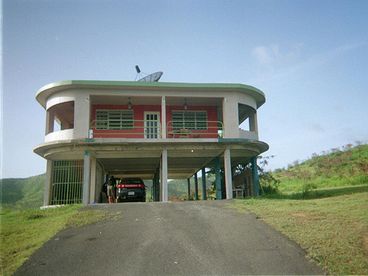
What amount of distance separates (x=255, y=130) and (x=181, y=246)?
13080 mm

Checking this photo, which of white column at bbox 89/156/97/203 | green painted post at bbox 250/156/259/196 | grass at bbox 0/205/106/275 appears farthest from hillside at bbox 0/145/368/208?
grass at bbox 0/205/106/275

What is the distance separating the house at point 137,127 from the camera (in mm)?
18031

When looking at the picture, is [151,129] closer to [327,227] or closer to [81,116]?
[81,116]

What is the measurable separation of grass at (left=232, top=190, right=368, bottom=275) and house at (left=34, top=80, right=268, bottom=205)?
5.89 metres

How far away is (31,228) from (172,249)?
217 inches

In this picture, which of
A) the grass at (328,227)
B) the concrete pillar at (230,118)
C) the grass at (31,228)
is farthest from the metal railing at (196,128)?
the grass at (31,228)

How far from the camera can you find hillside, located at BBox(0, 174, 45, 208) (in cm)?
4510

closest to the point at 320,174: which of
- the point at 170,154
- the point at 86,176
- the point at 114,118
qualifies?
the point at 170,154

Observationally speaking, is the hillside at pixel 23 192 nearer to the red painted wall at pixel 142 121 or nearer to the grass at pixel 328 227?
the red painted wall at pixel 142 121

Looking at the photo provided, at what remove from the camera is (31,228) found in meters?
11.4

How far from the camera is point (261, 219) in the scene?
441 inches

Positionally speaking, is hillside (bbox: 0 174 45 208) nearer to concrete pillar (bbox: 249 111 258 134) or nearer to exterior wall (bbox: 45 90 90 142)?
exterior wall (bbox: 45 90 90 142)

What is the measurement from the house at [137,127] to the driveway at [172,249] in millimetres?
6709

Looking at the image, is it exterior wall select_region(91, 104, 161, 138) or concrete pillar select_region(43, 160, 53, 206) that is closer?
concrete pillar select_region(43, 160, 53, 206)
